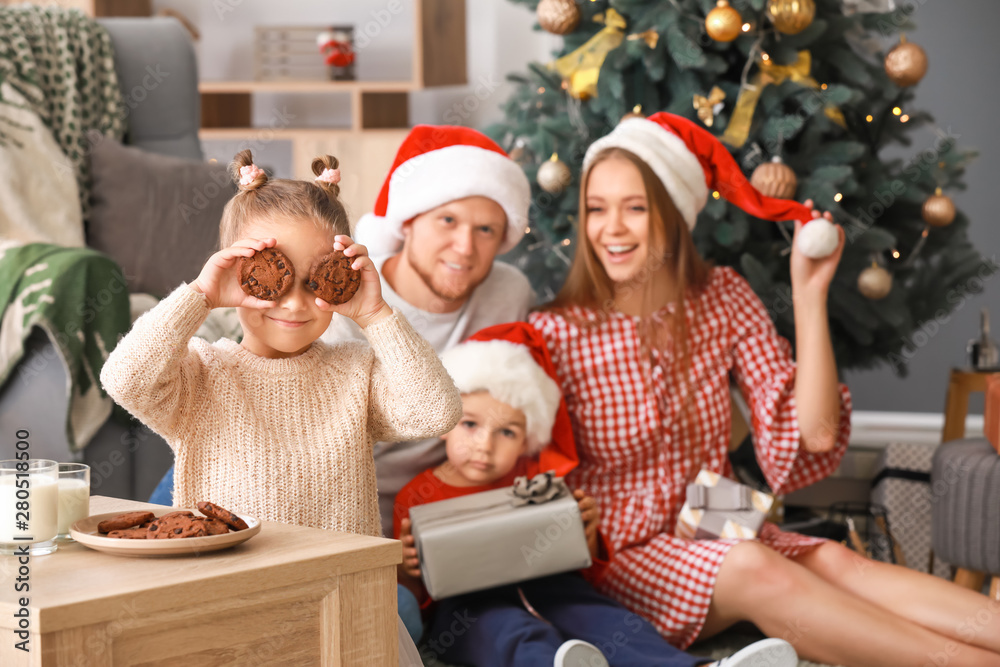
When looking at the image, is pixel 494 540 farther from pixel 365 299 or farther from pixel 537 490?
pixel 365 299

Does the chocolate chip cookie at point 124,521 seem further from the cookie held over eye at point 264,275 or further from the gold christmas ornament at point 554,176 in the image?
the gold christmas ornament at point 554,176

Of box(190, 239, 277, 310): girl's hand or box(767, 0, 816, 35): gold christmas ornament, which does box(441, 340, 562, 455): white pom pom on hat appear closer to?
box(190, 239, 277, 310): girl's hand

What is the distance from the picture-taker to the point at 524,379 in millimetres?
1448

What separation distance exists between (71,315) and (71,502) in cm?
→ 89

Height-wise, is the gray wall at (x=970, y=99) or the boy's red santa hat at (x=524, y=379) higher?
the gray wall at (x=970, y=99)

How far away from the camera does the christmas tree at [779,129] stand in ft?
6.10

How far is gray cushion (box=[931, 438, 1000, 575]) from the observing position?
1.71 meters

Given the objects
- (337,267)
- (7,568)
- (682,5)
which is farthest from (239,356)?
(682,5)

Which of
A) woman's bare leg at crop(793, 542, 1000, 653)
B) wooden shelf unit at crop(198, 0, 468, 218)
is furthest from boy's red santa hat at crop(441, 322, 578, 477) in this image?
wooden shelf unit at crop(198, 0, 468, 218)

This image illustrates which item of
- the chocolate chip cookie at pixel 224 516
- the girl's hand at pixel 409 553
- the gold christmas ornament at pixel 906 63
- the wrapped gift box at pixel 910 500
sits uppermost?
the gold christmas ornament at pixel 906 63

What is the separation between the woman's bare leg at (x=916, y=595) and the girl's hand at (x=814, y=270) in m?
0.42

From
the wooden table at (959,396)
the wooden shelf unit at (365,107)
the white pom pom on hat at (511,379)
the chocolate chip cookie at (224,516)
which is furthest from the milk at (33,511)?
the wooden shelf unit at (365,107)

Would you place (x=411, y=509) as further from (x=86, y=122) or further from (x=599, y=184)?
(x=86, y=122)

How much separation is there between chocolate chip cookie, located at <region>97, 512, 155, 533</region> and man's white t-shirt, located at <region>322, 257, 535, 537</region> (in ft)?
2.19
